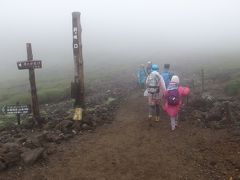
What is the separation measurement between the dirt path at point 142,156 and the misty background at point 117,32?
190 ft

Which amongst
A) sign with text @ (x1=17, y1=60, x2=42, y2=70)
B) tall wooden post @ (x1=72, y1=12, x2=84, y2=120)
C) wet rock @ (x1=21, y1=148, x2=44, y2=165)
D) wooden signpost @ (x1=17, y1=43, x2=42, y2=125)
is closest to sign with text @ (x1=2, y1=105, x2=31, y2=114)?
wooden signpost @ (x1=17, y1=43, x2=42, y2=125)

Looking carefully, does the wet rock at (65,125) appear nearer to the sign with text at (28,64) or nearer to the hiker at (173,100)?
the sign with text at (28,64)

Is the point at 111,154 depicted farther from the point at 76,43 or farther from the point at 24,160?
the point at 76,43

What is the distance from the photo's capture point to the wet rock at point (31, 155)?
14969mm

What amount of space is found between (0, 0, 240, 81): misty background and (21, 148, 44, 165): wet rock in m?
59.2

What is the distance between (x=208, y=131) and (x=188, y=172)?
4.50 metres

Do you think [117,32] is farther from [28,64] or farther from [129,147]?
[129,147]

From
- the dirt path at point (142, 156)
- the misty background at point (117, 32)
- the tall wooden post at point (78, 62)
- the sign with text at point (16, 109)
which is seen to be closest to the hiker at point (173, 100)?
the dirt path at point (142, 156)

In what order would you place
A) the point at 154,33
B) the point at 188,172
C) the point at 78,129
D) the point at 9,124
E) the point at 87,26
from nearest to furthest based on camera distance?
the point at 188,172 < the point at 78,129 < the point at 9,124 < the point at 154,33 < the point at 87,26

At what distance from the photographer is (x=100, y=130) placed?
19125 mm

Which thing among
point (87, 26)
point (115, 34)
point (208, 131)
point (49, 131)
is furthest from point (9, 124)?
point (87, 26)

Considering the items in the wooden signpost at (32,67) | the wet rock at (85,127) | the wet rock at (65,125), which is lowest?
the wet rock at (85,127)

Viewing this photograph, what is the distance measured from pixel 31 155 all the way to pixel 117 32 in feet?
409

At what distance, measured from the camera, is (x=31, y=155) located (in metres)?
15.2
